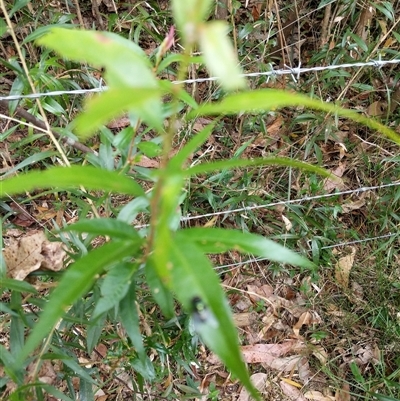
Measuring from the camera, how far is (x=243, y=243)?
645 millimetres

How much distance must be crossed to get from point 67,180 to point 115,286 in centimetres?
26

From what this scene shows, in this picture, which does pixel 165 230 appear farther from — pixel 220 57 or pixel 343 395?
pixel 343 395

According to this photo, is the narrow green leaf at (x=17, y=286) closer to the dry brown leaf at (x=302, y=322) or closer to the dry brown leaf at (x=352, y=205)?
the dry brown leaf at (x=302, y=322)

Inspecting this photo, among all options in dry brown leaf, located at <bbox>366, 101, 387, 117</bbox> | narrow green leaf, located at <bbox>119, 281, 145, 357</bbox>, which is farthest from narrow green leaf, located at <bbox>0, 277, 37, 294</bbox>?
dry brown leaf, located at <bbox>366, 101, 387, 117</bbox>

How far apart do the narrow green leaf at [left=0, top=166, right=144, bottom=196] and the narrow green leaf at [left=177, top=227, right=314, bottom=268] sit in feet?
0.37

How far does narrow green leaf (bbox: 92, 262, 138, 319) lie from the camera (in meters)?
0.72

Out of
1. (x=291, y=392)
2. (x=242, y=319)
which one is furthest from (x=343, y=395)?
(x=242, y=319)

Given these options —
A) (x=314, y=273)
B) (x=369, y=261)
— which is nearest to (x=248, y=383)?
(x=314, y=273)

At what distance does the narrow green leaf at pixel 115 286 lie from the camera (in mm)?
725

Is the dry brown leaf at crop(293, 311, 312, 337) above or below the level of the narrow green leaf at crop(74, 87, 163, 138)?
below

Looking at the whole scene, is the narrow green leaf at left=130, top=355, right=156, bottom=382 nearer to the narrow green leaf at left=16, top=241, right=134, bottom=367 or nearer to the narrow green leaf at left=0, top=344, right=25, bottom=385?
the narrow green leaf at left=0, top=344, right=25, bottom=385

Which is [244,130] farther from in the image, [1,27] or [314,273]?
[1,27]

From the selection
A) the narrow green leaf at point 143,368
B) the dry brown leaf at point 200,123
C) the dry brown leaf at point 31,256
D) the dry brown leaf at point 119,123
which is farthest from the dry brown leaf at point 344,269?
the dry brown leaf at point 31,256

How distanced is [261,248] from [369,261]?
5.74 ft
